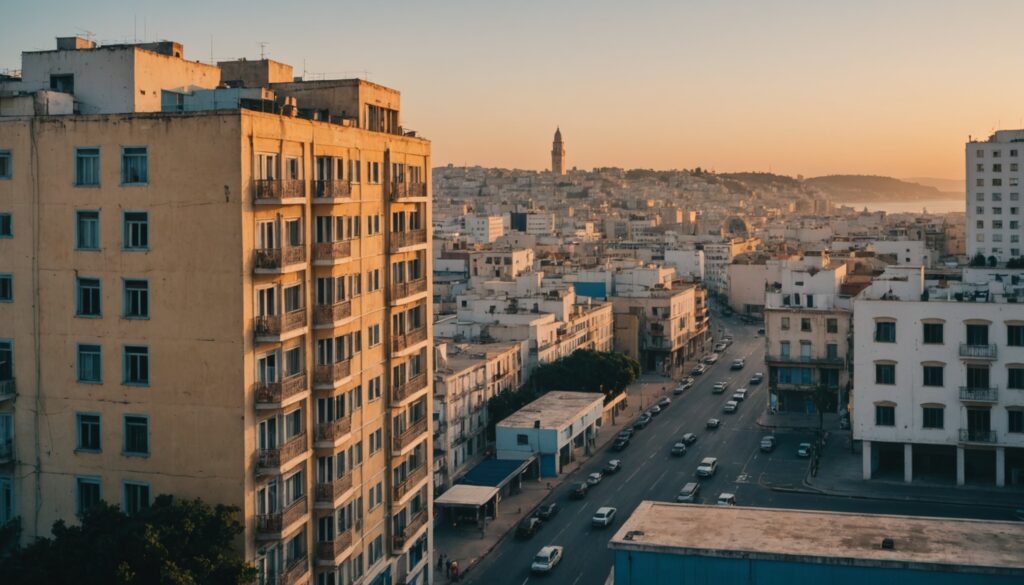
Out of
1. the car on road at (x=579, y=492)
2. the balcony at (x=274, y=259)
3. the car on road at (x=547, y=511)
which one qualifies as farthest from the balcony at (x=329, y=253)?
the car on road at (x=579, y=492)

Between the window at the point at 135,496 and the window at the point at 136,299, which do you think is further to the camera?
the window at the point at 135,496

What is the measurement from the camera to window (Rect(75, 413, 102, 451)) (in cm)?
2362

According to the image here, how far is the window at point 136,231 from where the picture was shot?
23.0 meters

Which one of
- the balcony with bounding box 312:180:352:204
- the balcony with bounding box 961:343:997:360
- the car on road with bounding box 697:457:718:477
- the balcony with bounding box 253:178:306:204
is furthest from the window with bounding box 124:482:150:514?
the balcony with bounding box 961:343:997:360

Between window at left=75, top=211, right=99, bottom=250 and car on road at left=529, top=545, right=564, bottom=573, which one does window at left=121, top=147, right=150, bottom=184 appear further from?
car on road at left=529, top=545, right=564, bottom=573

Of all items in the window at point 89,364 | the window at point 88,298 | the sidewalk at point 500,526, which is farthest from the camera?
the sidewalk at point 500,526

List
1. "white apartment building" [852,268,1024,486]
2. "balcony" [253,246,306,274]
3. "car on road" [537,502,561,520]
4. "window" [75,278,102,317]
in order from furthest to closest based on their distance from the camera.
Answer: "white apartment building" [852,268,1024,486] < "car on road" [537,502,561,520] < "window" [75,278,102,317] < "balcony" [253,246,306,274]

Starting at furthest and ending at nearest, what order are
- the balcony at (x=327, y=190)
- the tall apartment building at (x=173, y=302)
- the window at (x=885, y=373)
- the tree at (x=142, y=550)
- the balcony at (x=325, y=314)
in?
the window at (x=885, y=373) → the balcony at (x=325, y=314) → the balcony at (x=327, y=190) → the tall apartment building at (x=173, y=302) → the tree at (x=142, y=550)

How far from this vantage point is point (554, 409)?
59156 millimetres

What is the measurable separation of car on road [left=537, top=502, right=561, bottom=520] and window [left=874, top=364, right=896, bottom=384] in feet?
50.7

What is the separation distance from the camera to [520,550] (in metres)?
42.8

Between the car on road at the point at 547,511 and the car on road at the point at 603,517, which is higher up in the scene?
the car on road at the point at 603,517

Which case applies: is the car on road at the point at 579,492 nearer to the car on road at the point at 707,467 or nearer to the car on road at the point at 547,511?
the car on road at the point at 547,511

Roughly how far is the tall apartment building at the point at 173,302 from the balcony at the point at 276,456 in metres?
0.03
